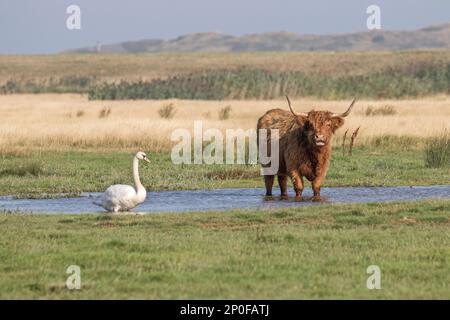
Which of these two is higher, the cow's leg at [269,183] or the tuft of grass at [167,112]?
the cow's leg at [269,183]

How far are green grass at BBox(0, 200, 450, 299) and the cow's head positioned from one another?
5.78 feet

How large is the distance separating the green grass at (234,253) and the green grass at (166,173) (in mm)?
4505

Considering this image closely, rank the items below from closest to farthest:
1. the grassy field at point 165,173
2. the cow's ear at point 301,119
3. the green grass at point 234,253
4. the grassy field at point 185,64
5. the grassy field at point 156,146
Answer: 1. the green grass at point 234,253
2. the cow's ear at point 301,119
3. the grassy field at point 165,173
4. the grassy field at point 156,146
5. the grassy field at point 185,64

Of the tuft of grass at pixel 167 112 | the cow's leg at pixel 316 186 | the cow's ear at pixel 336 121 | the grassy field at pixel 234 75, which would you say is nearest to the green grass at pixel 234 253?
the cow's leg at pixel 316 186

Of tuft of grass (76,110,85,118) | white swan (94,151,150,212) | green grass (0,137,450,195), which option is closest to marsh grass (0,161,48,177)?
green grass (0,137,450,195)

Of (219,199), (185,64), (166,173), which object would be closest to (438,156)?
(166,173)

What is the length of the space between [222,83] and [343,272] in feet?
154

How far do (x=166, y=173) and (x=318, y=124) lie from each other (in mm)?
5507

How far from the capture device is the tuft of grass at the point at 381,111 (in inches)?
1416

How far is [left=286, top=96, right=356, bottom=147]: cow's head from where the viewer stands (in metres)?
→ 16.8

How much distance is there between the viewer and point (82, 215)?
1516 cm

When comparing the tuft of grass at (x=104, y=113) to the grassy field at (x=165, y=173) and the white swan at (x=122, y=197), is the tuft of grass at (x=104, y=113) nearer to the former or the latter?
the grassy field at (x=165, y=173)

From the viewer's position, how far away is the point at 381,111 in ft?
119

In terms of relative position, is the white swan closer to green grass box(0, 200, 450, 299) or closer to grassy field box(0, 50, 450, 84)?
green grass box(0, 200, 450, 299)
